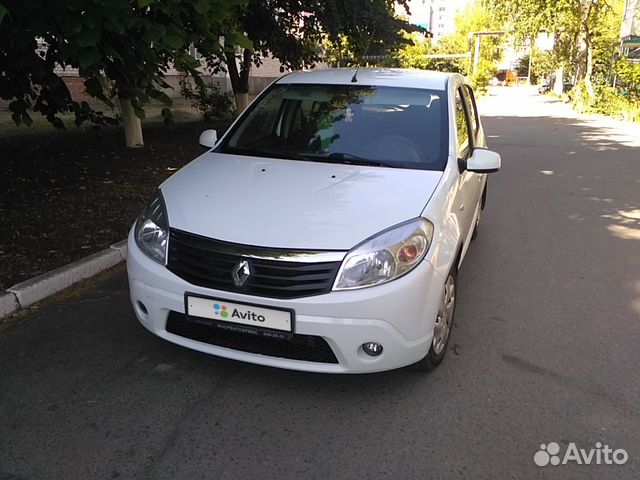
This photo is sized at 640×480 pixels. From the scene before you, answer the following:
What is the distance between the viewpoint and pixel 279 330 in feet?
9.03

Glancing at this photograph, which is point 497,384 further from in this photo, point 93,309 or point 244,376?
point 93,309

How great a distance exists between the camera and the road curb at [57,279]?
388cm

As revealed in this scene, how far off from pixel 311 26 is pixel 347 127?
820 centimetres

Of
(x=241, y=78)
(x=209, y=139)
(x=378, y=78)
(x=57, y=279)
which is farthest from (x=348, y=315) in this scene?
(x=241, y=78)

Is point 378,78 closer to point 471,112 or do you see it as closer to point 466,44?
point 471,112

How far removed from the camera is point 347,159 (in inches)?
148

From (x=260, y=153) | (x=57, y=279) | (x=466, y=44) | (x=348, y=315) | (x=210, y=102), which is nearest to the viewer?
(x=348, y=315)

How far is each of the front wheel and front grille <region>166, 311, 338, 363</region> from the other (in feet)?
2.14

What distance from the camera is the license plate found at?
8.96ft

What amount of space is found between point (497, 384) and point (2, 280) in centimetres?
351

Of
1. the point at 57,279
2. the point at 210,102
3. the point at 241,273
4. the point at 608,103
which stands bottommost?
the point at 608,103

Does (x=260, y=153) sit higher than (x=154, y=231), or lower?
higher

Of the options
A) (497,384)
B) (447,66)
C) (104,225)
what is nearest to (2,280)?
(104,225)

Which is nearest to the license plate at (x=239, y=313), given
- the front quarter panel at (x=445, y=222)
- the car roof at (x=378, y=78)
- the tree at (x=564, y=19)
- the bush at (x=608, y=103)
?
the front quarter panel at (x=445, y=222)
